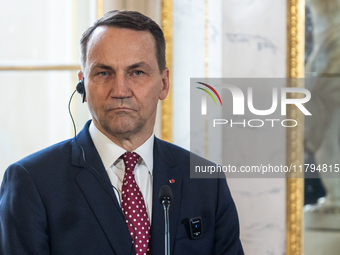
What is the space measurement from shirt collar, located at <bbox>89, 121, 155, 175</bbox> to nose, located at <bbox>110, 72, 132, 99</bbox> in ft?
0.68

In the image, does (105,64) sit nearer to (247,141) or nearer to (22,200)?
(22,200)

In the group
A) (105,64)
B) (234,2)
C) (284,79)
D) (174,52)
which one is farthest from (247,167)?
(105,64)

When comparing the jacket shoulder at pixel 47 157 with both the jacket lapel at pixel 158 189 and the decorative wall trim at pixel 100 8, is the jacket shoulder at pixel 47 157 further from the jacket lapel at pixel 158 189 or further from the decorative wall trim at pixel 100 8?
the decorative wall trim at pixel 100 8

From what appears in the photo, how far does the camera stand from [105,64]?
5.18 feet

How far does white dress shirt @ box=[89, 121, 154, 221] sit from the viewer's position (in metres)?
1.62

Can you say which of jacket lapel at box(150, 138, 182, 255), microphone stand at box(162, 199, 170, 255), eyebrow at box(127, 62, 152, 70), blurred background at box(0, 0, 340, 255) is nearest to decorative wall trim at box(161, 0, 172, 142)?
blurred background at box(0, 0, 340, 255)

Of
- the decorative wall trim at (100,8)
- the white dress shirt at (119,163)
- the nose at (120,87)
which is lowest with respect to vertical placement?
the white dress shirt at (119,163)

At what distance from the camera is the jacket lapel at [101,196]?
1.46 metres

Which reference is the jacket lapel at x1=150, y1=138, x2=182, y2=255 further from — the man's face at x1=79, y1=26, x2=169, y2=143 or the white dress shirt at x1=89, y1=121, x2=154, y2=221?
the man's face at x1=79, y1=26, x2=169, y2=143

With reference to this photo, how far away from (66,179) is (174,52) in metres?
1.17

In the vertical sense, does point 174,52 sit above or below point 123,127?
above

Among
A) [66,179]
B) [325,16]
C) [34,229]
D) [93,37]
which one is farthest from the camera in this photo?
[325,16]
